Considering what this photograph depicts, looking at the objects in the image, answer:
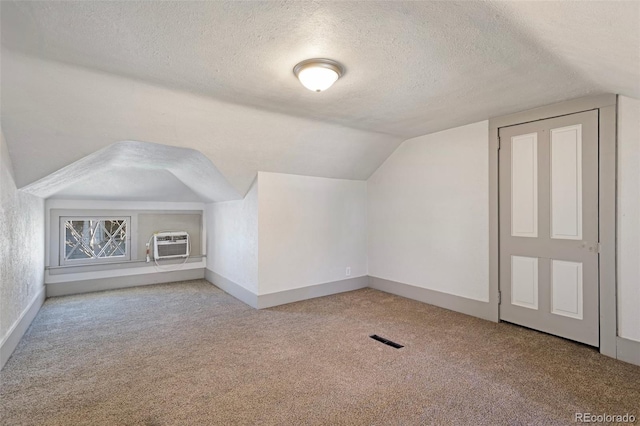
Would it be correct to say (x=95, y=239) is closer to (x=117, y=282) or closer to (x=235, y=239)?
(x=117, y=282)

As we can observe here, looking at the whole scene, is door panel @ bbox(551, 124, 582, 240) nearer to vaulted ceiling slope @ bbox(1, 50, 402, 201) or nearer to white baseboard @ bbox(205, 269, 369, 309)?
vaulted ceiling slope @ bbox(1, 50, 402, 201)

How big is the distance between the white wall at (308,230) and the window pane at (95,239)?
9.62 feet

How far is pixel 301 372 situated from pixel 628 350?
8.95 feet

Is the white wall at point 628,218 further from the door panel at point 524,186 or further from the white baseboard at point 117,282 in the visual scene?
the white baseboard at point 117,282

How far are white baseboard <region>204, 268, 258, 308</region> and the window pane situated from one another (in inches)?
58.5

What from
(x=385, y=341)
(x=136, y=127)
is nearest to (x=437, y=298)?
(x=385, y=341)

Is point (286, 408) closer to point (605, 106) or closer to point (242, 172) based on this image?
point (242, 172)

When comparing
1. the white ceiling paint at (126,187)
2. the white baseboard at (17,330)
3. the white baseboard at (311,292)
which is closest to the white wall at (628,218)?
the white baseboard at (311,292)

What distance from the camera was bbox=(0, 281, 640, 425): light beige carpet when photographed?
1972mm

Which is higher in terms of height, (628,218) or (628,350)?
(628,218)

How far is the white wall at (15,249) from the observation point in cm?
265

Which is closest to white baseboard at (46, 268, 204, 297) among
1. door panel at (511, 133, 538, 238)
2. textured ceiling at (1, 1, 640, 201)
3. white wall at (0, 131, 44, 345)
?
white wall at (0, 131, 44, 345)

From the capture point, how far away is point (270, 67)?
2.31m

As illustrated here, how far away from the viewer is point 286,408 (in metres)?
2.02
